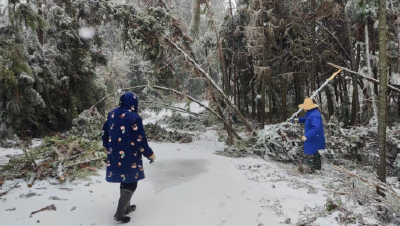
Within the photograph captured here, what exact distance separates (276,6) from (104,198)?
930 cm

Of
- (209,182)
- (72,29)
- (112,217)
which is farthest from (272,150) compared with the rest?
(72,29)

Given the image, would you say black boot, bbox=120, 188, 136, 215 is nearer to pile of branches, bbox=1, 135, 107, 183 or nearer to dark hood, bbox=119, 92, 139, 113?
dark hood, bbox=119, 92, 139, 113

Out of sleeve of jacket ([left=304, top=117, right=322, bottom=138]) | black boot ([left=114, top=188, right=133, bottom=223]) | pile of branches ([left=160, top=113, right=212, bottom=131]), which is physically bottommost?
pile of branches ([left=160, top=113, right=212, bottom=131])

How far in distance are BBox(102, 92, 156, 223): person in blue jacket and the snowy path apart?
43 cm

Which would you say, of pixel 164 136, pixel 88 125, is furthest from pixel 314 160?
pixel 88 125

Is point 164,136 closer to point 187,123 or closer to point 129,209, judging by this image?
point 187,123

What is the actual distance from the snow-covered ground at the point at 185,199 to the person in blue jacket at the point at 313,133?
17.4 inches

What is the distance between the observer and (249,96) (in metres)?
16.2

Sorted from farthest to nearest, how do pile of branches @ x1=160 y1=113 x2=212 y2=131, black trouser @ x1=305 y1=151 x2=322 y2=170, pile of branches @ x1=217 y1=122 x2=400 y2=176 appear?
1. pile of branches @ x1=160 y1=113 x2=212 y2=131
2. pile of branches @ x1=217 y1=122 x2=400 y2=176
3. black trouser @ x1=305 y1=151 x2=322 y2=170

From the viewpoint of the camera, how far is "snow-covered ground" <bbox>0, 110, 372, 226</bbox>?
11.4 ft

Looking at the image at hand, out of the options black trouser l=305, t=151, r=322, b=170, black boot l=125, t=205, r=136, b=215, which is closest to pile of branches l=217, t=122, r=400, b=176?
black trouser l=305, t=151, r=322, b=170

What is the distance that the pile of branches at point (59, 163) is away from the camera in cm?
485

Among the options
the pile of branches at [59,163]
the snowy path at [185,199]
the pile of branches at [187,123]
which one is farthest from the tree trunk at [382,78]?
the pile of branches at [187,123]

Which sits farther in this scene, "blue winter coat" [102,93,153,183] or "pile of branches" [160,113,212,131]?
"pile of branches" [160,113,212,131]
